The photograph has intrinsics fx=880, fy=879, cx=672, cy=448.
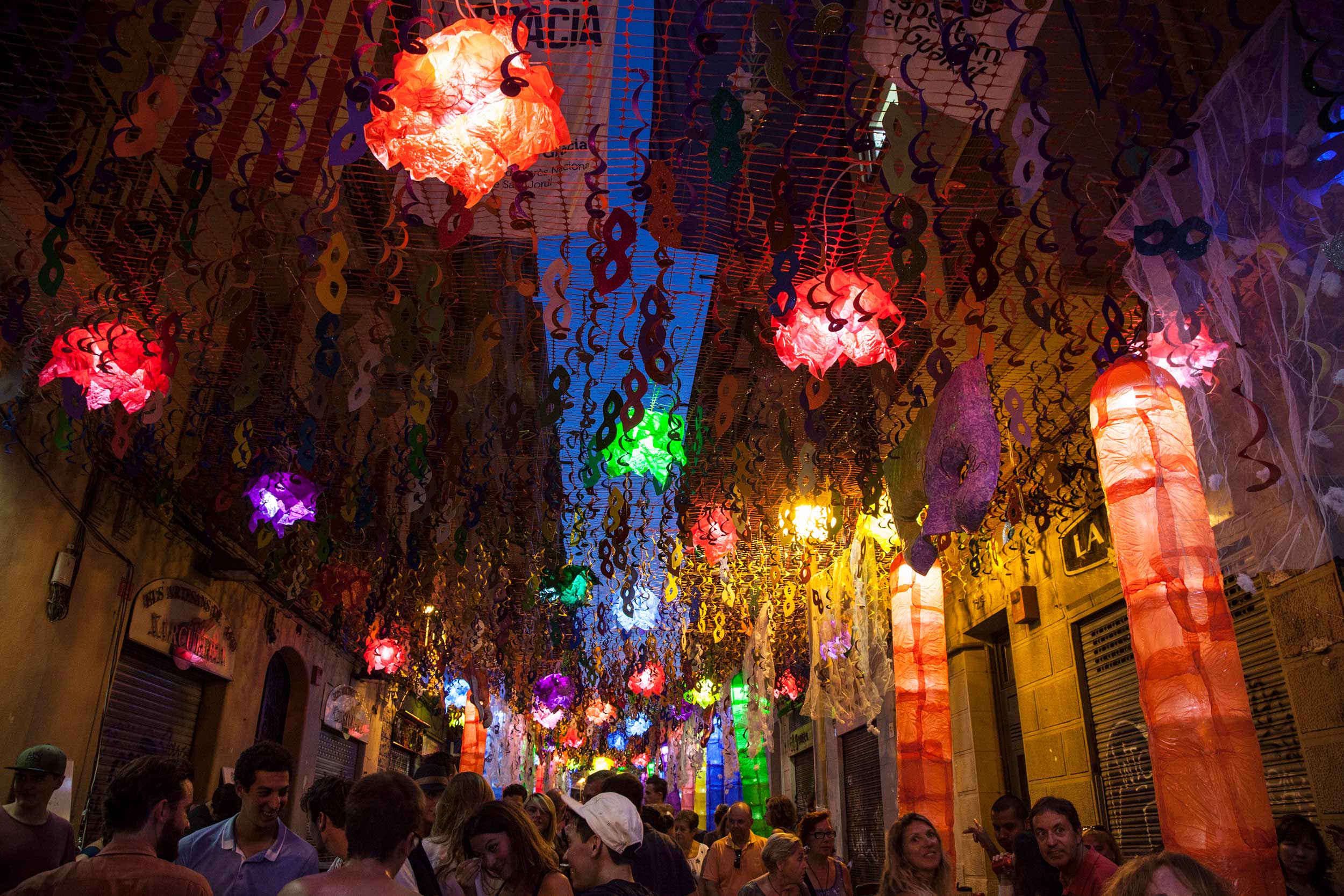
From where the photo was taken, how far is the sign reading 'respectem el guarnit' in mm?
6680

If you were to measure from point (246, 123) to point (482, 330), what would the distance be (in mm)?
1332

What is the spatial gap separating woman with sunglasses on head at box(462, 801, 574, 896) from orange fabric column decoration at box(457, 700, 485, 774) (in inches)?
490

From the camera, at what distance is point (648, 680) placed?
1397 cm

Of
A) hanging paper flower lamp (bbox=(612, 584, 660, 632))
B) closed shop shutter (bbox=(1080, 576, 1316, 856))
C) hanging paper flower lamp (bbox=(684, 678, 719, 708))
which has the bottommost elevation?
closed shop shutter (bbox=(1080, 576, 1316, 856))

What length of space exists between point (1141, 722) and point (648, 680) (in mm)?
9414

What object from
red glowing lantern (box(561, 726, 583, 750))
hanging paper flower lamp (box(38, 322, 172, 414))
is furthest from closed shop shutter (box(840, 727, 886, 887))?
red glowing lantern (box(561, 726, 583, 750))

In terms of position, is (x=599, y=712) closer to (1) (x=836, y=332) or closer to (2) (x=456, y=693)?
(2) (x=456, y=693)

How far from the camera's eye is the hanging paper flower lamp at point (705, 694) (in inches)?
644

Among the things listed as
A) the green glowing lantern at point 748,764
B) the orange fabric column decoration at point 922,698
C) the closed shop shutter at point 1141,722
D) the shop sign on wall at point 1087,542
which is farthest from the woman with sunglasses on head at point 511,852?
the green glowing lantern at point 748,764

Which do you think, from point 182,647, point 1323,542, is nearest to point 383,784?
point 1323,542

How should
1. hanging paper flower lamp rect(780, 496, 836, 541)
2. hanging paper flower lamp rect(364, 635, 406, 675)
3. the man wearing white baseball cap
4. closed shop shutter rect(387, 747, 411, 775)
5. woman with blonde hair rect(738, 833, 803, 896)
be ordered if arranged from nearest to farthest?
the man wearing white baseball cap < woman with blonde hair rect(738, 833, 803, 896) < hanging paper flower lamp rect(780, 496, 836, 541) < hanging paper flower lamp rect(364, 635, 406, 675) < closed shop shutter rect(387, 747, 411, 775)

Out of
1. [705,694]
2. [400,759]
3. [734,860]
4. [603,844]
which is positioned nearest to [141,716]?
[734,860]

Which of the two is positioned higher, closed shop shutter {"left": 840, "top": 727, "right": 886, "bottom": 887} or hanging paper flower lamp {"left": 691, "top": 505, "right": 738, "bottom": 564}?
hanging paper flower lamp {"left": 691, "top": 505, "right": 738, "bottom": 564}

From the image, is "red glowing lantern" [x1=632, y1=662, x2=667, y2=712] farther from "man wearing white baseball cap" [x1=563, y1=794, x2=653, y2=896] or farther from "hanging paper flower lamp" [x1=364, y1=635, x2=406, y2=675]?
"man wearing white baseball cap" [x1=563, y1=794, x2=653, y2=896]
